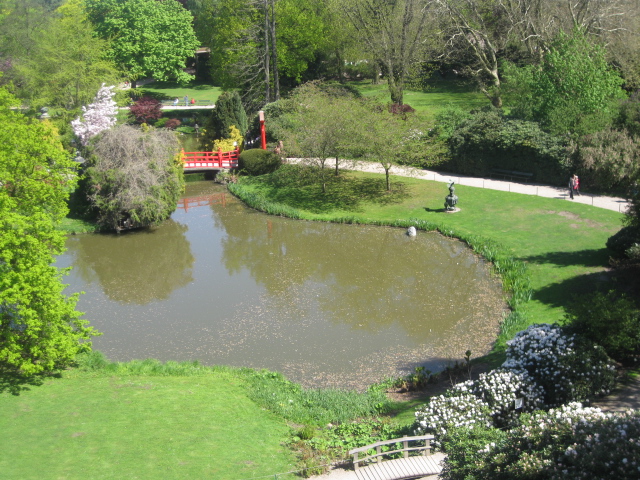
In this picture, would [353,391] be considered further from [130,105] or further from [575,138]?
[130,105]

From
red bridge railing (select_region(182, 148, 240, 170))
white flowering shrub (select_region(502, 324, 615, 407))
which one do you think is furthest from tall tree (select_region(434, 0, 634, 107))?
white flowering shrub (select_region(502, 324, 615, 407))

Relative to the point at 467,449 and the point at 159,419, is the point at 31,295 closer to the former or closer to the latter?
the point at 159,419

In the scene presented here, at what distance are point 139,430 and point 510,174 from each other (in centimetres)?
2641

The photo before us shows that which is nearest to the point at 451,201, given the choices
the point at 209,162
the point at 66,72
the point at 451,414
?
the point at 209,162

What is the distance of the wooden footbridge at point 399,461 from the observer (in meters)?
12.3

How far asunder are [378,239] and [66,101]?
27053 millimetres

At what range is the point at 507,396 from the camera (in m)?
14.3

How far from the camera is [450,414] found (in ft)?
44.8

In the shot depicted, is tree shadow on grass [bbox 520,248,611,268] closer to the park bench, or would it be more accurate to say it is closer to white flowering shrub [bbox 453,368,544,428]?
white flowering shrub [bbox 453,368,544,428]

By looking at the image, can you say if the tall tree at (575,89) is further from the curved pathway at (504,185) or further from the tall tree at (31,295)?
the tall tree at (31,295)

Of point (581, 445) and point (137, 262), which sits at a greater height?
point (581, 445)

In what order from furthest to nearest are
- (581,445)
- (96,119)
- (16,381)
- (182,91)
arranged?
(182,91) < (96,119) < (16,381) < (581,445)

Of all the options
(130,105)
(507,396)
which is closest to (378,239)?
(507,396)

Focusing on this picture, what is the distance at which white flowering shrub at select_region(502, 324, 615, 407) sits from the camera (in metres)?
14.5
